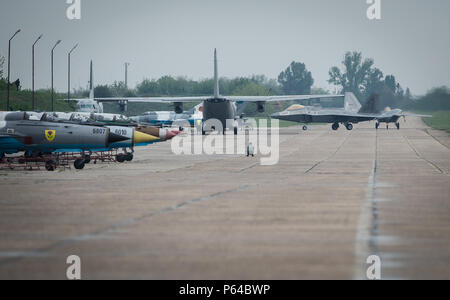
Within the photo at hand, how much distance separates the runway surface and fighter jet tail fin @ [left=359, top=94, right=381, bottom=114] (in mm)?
51011

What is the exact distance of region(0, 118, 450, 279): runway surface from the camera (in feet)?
29.3

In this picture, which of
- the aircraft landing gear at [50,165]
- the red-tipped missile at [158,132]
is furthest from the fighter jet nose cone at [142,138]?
the aircraft landing gear at [50,165]

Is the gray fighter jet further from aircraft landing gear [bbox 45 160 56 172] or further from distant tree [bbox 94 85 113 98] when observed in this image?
distant tree [bbox 94 85 113 98]

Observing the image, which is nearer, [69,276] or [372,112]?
[69,276]

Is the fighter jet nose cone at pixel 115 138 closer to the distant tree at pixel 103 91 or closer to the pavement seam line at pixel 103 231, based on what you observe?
the pavement seam line at pixel 103 231

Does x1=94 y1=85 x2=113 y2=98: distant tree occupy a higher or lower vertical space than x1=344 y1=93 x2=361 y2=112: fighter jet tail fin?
higher

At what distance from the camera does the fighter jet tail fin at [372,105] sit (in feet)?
245

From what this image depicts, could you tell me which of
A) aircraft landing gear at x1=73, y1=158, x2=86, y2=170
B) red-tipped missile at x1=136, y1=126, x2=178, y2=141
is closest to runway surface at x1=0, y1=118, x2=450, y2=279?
aircraft landing gear at x1=73, y1=158, x2=86, y2=170

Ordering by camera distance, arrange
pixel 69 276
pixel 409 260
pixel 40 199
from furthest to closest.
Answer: pixel 40 199 < pixel 409 260 < pixel 69 276

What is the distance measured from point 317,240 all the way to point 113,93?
421ft

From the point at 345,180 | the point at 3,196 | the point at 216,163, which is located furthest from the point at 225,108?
the point at 3,196

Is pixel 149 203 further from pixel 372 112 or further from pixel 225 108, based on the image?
A: pixel 372 112

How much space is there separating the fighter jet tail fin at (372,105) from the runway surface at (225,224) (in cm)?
5101

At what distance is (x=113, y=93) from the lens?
137m
